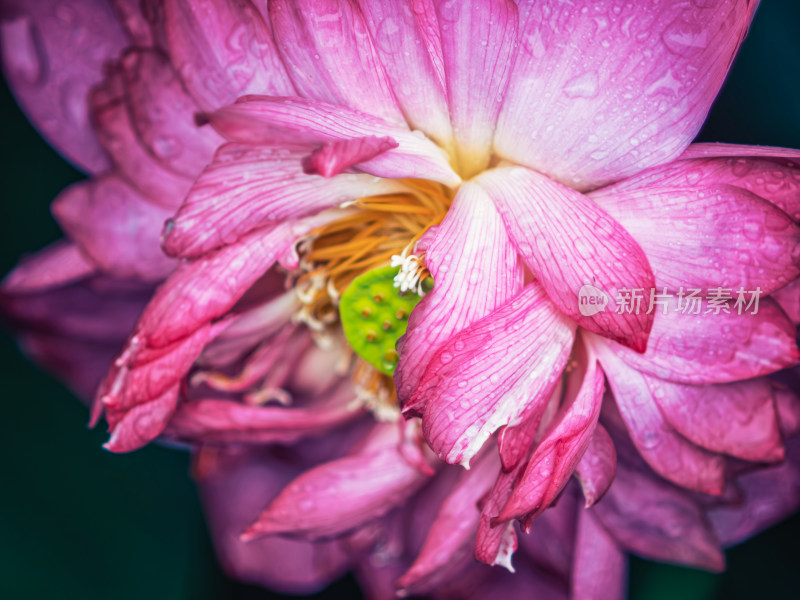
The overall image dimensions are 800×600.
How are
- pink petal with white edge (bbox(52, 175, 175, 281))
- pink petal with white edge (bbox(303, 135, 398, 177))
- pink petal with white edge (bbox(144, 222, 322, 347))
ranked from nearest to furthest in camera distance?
pink petal with white edge (bbox(303, 135, 398, 177))
pink petal with white edge (bbox(144, 222, 322, 347))
pink petal with white edge (bbox(52, 175, 175, 281))

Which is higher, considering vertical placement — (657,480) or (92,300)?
(92,300)

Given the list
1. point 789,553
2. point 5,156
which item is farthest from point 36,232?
point 789,553

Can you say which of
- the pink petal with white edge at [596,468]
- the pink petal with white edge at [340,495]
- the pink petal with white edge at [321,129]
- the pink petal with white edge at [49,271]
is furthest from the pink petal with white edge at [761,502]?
the pink petal with white edge at [49,271]

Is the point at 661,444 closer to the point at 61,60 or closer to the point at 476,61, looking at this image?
the point at 476,61

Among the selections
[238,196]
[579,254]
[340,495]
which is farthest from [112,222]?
[579,254]

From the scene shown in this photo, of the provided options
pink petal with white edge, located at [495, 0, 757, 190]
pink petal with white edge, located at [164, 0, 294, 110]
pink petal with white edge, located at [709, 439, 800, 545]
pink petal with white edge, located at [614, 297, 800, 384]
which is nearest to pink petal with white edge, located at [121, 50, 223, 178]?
pink petal with white edge, located at [164, 0, 294, 110]

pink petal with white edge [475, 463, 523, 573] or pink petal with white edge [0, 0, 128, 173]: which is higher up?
pink petal with white edge [0, 0, 128, 173]

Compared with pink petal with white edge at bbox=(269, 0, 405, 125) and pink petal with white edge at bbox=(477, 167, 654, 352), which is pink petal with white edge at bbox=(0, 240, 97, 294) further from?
pink petal with white edge at bbox=(477, 167, 654, 352)

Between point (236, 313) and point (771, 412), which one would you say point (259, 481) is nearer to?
point (236, 313)
